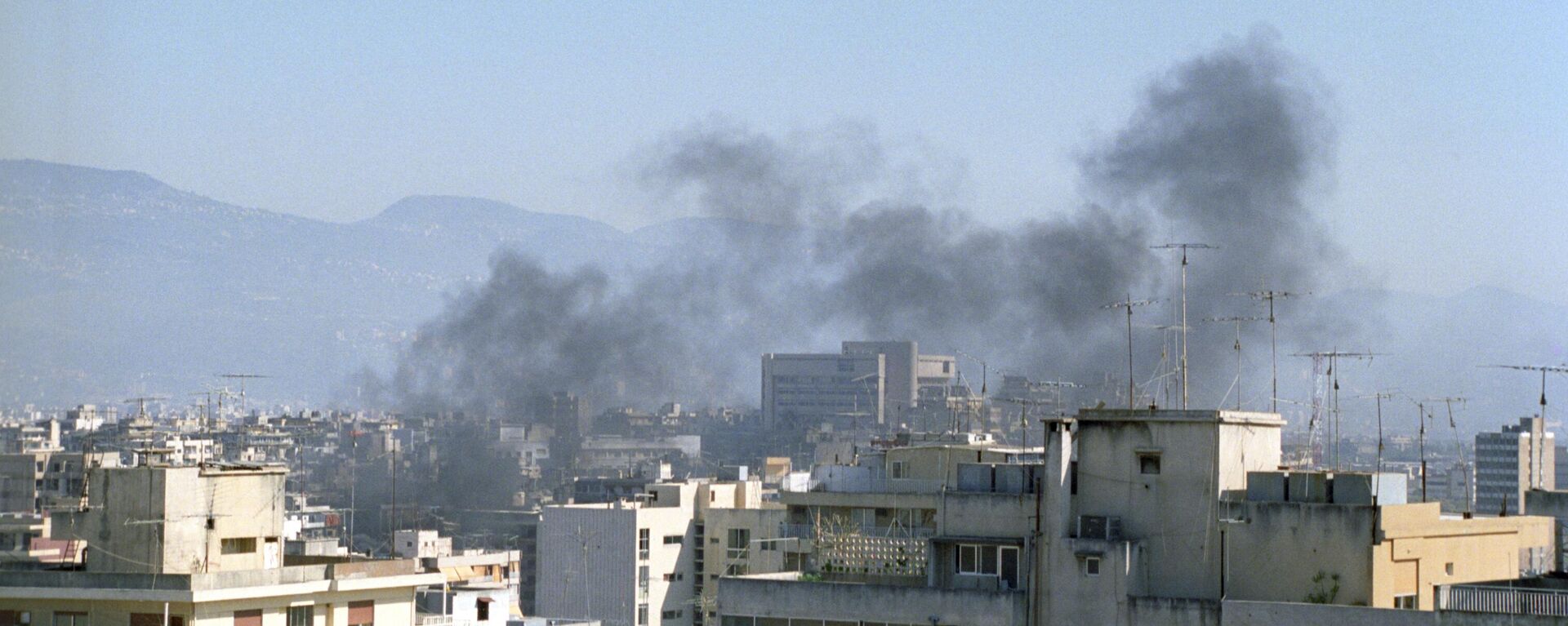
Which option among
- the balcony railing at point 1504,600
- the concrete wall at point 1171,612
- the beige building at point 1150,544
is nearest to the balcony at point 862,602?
the beige building at point 1150,544

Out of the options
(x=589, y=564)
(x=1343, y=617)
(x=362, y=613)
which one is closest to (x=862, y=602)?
(x=1343, y=617)

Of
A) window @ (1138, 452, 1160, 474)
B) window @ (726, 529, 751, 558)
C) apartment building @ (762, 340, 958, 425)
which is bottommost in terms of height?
window @ (726, 529, 751, 558)

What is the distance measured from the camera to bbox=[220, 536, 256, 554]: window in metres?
20.2

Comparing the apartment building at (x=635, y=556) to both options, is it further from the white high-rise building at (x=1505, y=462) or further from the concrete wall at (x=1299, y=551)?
the white high-rise building at (x=1505, y=462)

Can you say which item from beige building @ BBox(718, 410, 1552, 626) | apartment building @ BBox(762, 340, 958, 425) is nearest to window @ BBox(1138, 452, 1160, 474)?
beige building @ BBox(718, 410, 1552, 626)

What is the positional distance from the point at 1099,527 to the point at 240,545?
8246mm

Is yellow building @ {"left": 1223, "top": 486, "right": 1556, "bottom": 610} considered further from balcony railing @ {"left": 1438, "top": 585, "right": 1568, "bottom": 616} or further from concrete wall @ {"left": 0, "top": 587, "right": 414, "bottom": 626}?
concrete wall @ {"left": 0, "top": 587, "right": 414, "bottom": 626}

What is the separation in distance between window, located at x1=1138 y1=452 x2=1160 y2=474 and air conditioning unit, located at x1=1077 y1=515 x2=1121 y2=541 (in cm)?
42

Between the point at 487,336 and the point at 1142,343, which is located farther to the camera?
the point at 487,336

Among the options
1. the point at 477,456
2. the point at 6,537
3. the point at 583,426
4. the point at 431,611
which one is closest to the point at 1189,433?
the point at 431,611

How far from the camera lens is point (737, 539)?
135 feet

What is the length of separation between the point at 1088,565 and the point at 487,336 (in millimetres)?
163767

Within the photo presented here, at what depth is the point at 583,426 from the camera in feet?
550

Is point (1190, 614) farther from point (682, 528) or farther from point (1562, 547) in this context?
point (682, 528)
